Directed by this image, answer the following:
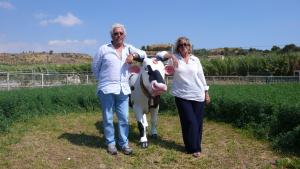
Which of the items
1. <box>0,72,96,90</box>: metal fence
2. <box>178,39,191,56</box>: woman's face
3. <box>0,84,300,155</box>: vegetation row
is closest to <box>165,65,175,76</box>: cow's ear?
<box>178,39,191,56</box>: woman's face

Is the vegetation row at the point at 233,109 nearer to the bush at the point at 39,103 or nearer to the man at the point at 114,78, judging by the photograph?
the bush at the point at 39,103

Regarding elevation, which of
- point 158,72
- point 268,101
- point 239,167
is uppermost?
point 158,72

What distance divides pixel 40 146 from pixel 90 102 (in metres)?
4.92

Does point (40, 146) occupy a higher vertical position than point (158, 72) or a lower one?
lower

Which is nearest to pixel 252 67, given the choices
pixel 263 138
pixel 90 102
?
pixel 90 102

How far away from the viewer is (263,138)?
761cm

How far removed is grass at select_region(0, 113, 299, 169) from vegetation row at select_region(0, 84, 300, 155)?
288 millimetres

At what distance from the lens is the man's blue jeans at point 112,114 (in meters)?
6.49

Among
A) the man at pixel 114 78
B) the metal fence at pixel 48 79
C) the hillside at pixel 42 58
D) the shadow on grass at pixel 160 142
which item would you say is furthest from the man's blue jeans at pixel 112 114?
the hillside at pixel 42 58

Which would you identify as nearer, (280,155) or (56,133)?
(280,155)

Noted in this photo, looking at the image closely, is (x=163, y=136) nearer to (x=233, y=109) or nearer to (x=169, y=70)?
(x=169, y=70)

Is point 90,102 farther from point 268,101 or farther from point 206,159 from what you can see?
point 206,159

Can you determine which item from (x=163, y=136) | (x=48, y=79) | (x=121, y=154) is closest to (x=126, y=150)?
(x=121, y=154)

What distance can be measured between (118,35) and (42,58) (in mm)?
67277
